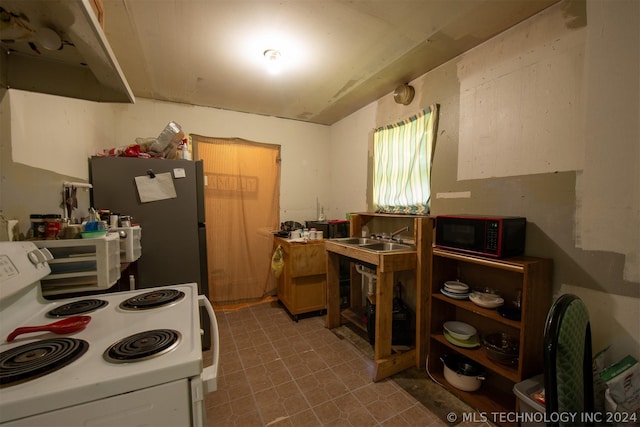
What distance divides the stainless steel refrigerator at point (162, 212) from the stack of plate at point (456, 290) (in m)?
1.95

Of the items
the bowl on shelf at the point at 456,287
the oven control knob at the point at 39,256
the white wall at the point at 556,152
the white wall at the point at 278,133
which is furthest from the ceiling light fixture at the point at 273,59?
the bowl on shelf at the point at 456,287

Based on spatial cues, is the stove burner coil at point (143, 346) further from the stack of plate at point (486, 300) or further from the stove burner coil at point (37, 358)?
the stack of plate at point (486, 300)

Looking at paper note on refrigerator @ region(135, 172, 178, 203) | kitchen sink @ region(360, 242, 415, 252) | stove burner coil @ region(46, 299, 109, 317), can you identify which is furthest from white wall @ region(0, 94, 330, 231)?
kitchen sink @ region(360, 242, 415, 252)

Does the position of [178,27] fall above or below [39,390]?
above

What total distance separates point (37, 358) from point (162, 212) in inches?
59.8

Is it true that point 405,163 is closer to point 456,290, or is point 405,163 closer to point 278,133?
point 456,290

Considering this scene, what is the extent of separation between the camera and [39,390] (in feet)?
1.88

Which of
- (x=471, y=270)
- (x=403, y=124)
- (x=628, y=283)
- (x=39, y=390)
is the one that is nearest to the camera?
(x=39, y=390)

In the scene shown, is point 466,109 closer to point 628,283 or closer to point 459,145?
point 459,145

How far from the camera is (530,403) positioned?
1227 mm

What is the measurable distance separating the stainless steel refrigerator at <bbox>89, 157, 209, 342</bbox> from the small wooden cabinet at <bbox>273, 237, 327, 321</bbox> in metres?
0.87

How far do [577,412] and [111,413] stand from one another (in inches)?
55.2

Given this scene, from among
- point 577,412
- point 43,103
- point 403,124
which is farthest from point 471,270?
point 43,103

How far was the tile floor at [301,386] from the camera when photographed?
1.52 m
